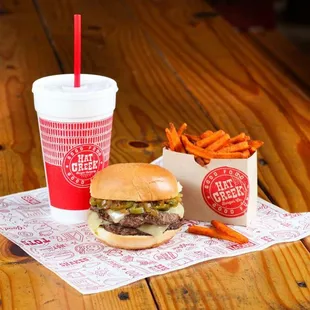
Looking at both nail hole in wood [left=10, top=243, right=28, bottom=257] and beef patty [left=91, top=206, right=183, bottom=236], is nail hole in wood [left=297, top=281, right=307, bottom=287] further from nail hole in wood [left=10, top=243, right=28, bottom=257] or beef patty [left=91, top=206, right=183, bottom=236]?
nail hole in wood [left=10, top=243, right=28, bottom=257]

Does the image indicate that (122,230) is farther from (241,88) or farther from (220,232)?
(241,88)

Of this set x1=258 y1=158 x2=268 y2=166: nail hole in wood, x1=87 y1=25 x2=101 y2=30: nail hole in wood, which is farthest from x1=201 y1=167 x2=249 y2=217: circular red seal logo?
x1=87 y1=25 x2=101 y2=30: nail hole in wood

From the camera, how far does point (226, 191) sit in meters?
1.66

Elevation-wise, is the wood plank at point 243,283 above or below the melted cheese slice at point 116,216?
below

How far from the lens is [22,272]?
144 cm

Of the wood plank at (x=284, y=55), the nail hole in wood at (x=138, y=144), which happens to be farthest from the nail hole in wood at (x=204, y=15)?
the nail hole in wood at (x=138, y=144)

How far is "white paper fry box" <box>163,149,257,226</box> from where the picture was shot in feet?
5.39

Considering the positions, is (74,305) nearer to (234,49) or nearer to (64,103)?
(64,103)

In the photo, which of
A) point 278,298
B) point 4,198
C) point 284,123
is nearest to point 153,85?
point 284,123

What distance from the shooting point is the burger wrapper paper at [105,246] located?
1.44m

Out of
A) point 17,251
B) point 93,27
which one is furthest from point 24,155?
point 93,27

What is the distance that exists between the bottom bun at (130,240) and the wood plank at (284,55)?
1094mm

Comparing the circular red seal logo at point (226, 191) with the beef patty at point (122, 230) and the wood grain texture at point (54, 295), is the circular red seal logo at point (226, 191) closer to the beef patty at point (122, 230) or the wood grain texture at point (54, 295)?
the beef patty at point (122, 230)

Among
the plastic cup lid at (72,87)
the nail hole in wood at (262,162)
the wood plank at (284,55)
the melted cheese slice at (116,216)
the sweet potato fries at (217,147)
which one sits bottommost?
the wood plank at (284,55)
